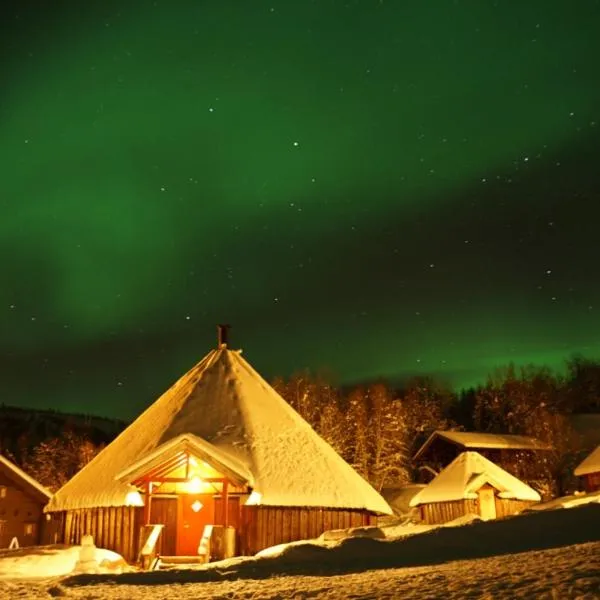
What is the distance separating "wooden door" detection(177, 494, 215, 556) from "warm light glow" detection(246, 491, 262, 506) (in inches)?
84.3

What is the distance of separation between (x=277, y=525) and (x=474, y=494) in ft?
68.5

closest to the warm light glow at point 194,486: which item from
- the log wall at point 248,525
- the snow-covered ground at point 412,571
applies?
the log wall at point 248,525

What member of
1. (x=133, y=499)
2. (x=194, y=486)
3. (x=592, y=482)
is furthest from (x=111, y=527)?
(x=592, y=482)

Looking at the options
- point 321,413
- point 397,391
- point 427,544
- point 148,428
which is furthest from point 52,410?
point 427,544

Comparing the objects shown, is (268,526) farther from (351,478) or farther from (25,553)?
(25,553)

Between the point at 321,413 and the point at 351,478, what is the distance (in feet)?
121

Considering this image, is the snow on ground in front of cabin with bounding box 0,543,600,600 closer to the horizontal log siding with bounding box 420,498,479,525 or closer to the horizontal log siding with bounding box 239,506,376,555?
the horizontal log siding with bounding box 239,506,376,555

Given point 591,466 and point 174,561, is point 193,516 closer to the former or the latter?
point 174,561

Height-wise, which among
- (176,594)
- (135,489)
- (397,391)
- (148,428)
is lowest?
(176,594)

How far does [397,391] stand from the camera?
84.5m

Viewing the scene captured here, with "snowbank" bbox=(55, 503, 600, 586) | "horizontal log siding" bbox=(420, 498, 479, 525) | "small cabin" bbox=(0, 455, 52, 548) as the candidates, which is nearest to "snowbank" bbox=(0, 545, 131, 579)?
"snowbank" bbox=(55, 503, 600, 586)

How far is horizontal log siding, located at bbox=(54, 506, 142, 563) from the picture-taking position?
72.1 feet

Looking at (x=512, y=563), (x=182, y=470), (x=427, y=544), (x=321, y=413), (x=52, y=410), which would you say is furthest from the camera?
(x=52, y=410)

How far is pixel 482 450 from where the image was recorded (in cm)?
5659
